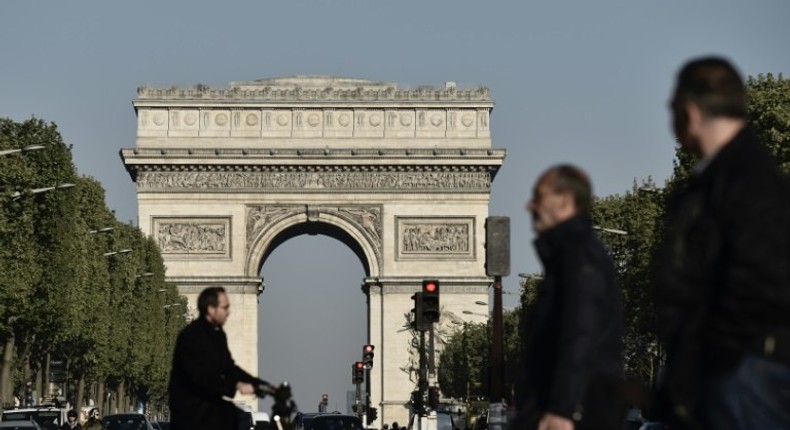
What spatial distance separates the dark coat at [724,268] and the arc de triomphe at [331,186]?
9909 centimetres

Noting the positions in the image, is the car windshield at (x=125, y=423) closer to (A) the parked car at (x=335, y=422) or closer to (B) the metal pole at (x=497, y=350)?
(A) the parked car at (x=335, y=422)

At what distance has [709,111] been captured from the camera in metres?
8.04

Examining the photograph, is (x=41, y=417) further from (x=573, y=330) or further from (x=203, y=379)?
(x=573, y=330)

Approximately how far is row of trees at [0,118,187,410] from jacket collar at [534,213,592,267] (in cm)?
4431

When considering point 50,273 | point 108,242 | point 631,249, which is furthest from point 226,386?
point 108,242

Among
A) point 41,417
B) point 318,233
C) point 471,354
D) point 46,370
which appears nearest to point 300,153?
point 318,233

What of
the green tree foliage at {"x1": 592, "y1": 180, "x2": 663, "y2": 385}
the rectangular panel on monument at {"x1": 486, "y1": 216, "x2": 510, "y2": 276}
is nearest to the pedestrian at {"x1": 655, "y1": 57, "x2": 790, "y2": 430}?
the rectangular panel on monument at {"x1": 486, "y1": 216, "x2": 510, "y2": 276}

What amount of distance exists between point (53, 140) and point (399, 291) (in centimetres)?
4858

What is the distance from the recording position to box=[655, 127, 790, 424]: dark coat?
7.72 metres

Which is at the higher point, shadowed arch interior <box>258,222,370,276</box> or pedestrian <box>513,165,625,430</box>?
shadowed arch interior <box>258,222,370,276</box>

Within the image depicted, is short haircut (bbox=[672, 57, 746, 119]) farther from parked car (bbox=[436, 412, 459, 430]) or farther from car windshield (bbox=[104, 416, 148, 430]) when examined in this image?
parked car (bbox=[436, 412, 459, 430])

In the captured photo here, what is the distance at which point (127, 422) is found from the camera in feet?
135

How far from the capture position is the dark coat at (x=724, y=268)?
7723 mm

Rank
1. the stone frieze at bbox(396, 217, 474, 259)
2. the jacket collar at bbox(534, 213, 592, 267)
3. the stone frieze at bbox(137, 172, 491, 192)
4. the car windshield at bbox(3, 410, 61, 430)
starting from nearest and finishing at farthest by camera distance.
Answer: the jacket collar at bbox(534, 213, 592, 267)
the car windshield at bbox(3, 410, 61, 430)
the stone frieze at bbox(137, 172, 491, 192)
the stone frieze at bbox(396, 217, 474, 259)
